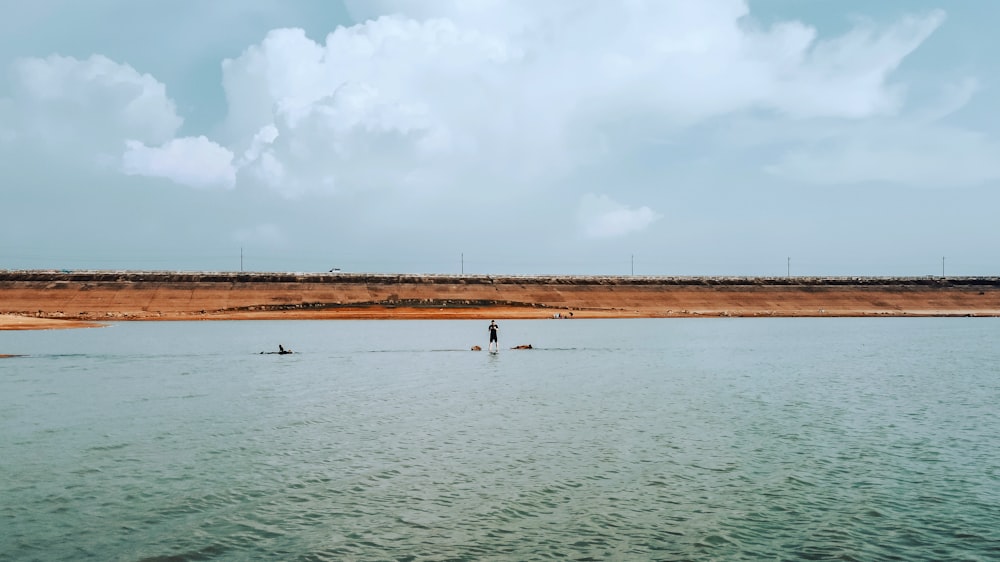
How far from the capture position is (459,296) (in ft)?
433

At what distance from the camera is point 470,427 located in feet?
73.9

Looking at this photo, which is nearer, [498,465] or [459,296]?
[498,465]

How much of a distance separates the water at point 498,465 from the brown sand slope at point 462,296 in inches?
3078

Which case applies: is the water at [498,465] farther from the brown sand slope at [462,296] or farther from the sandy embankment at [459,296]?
A: the brown sand slope at [462,296]

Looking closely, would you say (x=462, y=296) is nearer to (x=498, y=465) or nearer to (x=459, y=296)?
(x=459, y=296)

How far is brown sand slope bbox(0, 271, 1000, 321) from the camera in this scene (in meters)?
114

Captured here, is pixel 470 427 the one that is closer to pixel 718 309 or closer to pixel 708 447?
pixel 708 447

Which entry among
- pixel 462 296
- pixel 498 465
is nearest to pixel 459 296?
pixel 462 296

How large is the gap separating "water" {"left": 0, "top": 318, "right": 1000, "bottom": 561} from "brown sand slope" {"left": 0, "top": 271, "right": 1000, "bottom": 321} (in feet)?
257

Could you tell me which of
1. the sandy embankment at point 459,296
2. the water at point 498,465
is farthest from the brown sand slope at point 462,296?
the water at point 498,465

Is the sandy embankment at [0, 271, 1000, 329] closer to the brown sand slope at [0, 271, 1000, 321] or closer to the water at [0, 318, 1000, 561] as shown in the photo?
the brown sand slope at [0, 271, 1000, 321]

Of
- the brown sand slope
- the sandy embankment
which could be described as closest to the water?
the sandy embankment

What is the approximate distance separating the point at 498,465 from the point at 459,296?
376 ft

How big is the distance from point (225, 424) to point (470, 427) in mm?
7023
